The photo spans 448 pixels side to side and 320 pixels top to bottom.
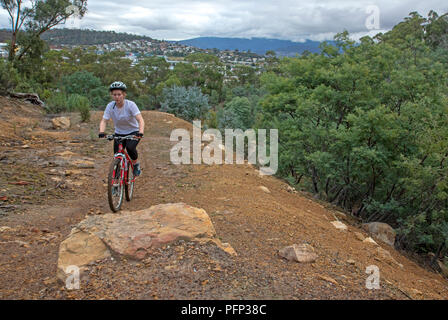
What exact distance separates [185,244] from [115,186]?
1738mm

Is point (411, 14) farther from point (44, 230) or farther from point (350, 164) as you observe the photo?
point (44, 230)

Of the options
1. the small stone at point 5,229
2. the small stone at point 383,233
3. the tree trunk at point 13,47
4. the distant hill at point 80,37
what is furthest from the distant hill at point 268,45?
the distant hill at point 80,37

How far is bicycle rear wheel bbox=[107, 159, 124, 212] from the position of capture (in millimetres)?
4141

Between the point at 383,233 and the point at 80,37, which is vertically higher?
the point at 80,37

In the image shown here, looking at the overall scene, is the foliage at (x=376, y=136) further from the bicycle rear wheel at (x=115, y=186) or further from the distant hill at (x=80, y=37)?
the distant hill at (x=80, y=37)

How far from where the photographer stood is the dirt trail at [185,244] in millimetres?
2537

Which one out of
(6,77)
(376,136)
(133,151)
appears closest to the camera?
(133,151)

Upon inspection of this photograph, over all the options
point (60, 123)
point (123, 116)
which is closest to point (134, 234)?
point (123, 116)

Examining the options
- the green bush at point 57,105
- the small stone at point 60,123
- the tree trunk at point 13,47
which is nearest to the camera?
the small stone at point 60,123

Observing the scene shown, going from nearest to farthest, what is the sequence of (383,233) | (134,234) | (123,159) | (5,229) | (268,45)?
(134,234) < (5,229) < (123,159) < (383,233) < (268,45)

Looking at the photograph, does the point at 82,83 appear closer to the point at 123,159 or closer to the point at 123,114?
the point at 123,114

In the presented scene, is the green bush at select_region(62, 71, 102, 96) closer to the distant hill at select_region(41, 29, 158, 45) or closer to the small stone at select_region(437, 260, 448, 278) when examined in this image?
the small stone at select_region(437, 260, 448, 278)

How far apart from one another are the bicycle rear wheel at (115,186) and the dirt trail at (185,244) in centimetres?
33

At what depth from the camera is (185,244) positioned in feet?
9.97
